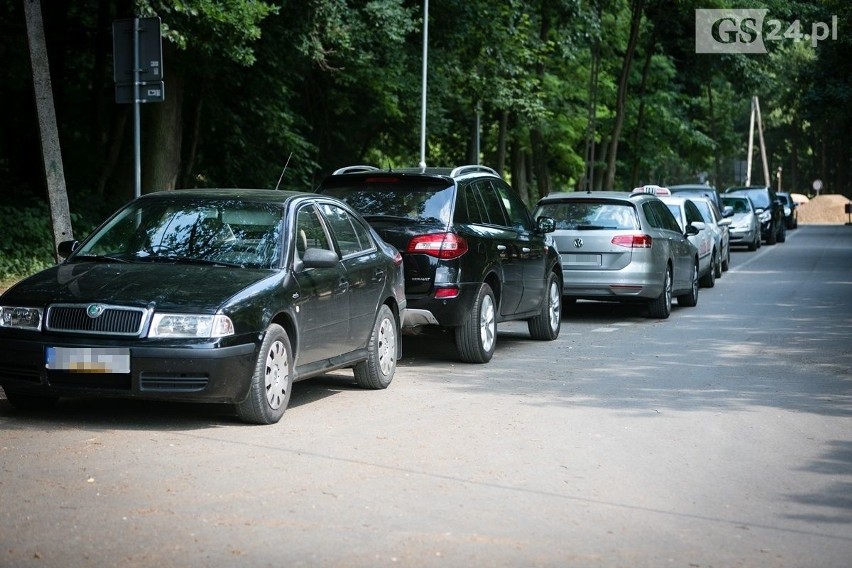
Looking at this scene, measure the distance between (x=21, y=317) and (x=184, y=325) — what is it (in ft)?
3.60

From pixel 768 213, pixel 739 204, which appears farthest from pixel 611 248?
pixel 768 213

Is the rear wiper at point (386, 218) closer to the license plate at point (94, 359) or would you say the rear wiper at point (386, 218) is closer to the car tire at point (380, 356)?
the car tire at point (380, 356)

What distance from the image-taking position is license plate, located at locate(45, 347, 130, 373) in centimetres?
809

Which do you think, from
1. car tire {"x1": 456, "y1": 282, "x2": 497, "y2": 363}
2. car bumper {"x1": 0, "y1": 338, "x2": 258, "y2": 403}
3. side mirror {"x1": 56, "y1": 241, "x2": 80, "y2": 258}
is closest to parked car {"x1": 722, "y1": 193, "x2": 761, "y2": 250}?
car tire {"x1": 456, "y1": 282, "x2": 497, "y2": 363}

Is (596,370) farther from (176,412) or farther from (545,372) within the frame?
(176,412)

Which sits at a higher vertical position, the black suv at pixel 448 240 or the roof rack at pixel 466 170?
the roof rack at pixel 466 170

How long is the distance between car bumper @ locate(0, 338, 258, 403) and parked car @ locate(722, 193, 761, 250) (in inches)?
1205

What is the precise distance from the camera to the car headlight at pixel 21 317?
8.33 metres

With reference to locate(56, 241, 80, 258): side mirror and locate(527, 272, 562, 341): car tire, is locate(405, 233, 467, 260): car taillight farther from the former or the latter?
locate(56, 241, 80, 258): side mirror

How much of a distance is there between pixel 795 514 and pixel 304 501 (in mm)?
2387

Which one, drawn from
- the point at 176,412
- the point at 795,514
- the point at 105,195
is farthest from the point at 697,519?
the point at 105,195

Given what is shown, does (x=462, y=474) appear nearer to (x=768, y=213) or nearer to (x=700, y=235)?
(x=700, y=235)
